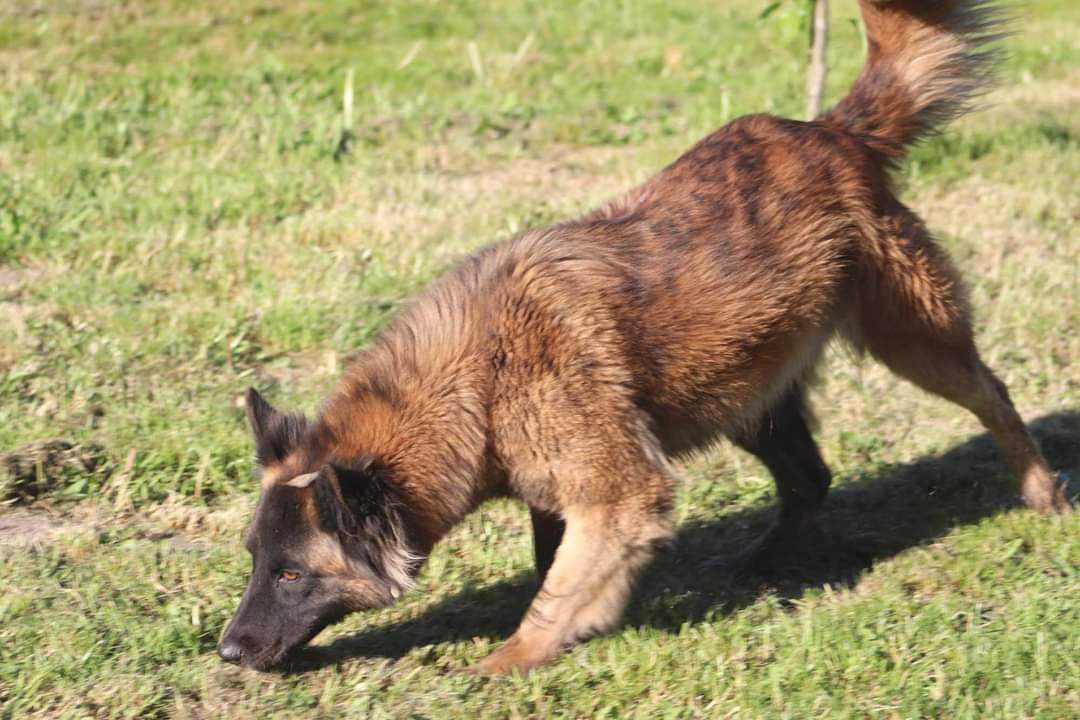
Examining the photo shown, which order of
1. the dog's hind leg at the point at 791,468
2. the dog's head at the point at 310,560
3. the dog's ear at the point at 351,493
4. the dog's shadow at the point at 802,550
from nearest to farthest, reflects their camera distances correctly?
1. the dog's ear at the point at 351,493
2. the dog's head at the point at 310,560
3. the dog's shadow at the point at 802,550
4. the dog's hind leg at the point at 791,468

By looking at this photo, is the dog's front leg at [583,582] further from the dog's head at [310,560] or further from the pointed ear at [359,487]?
the pointed ear at [359,487]

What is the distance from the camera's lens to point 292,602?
4.74 meters

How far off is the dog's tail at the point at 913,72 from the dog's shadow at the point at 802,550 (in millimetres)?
1599

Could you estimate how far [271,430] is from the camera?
488 cm

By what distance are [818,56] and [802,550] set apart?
3.69 m

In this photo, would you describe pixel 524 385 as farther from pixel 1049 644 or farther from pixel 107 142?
pixel 107 142

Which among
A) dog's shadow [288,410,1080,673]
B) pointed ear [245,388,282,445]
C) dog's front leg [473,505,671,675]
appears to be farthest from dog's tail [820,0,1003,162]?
pointed ear [245,388,282,445]

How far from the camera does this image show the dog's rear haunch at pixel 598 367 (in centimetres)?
473

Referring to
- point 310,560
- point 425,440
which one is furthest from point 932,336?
point 310,560

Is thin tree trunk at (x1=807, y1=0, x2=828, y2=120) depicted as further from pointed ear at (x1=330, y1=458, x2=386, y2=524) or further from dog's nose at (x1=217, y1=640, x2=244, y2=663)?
dog's nose at (x1=217, y1=640, x2=244, y2=663)

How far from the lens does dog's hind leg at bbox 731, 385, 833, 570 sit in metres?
5.89

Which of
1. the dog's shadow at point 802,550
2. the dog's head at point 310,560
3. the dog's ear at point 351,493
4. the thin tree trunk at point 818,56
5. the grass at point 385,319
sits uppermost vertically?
the thin tree trunk at point 818,56

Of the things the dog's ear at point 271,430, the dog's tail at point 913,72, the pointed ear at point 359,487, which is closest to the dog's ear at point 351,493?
the pointed ear at point 359,487

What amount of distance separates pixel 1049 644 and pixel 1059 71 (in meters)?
8.27
